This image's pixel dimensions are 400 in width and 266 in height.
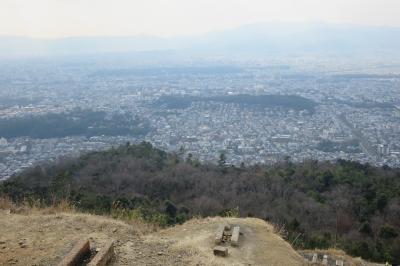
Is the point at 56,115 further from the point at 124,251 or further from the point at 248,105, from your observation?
the point at 124,251

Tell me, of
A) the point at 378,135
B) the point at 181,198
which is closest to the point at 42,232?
the point at 181,198

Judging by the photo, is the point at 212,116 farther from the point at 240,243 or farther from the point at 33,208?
the point at 240,243

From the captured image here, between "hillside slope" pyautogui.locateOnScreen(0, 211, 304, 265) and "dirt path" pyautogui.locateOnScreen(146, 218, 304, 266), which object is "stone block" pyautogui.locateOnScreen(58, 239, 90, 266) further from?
"dirt path" pyautogui.locateOnScreen(146, 218, 304, 266)

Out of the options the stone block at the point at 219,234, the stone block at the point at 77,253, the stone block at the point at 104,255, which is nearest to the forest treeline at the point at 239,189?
the stone block at the point at 219,234

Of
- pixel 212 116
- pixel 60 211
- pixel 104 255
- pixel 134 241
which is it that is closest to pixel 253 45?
pixel 212 116

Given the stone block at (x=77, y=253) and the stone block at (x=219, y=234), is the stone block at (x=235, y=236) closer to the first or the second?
the stone block at (x=219, y=234)

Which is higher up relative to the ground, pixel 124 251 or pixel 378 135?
pixel 124 251

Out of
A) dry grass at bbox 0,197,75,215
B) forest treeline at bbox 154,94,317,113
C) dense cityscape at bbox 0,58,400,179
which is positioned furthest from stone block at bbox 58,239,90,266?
forest treeline at bbox 154,94,317,113
